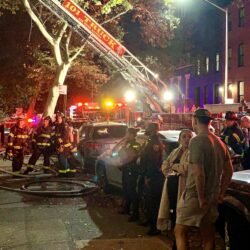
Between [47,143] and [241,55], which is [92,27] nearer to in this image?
Answer: [47,143]

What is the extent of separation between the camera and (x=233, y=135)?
26.1ft

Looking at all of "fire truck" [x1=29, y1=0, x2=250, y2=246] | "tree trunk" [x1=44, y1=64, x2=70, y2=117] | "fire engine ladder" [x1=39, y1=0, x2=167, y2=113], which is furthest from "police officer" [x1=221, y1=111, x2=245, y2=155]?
"tree trunk" [x1=44, y1=64, x2=70, y2=117]

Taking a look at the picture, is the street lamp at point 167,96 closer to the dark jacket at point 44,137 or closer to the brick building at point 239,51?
the dark jacket at point 44,137

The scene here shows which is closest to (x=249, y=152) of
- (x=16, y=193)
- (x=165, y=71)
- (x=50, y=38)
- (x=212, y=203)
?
(x=212, y=203)

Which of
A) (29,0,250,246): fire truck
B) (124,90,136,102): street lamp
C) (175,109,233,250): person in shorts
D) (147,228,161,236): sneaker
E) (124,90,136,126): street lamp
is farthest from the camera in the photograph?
(124,90,136,126): street lamp

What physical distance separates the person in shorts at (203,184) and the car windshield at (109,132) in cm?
921

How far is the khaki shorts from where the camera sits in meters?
4.77

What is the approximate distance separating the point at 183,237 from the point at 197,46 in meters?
38.2

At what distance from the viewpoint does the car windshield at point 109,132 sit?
1414 cm

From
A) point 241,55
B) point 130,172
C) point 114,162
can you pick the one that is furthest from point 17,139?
point 241,55

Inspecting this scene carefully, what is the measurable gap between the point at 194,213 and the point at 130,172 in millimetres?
3712

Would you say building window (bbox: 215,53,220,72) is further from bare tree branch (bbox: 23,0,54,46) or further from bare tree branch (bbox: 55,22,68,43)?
bare tree branch (bbox: 23,0,54,46)

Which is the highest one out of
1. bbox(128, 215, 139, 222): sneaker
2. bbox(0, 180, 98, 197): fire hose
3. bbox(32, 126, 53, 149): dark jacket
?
bbox(32, 126, 53, 149): dark jacket

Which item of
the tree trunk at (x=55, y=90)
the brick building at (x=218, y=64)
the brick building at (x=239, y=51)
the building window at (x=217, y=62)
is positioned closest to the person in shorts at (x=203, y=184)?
the tree trunk at (x=55, y=90)
